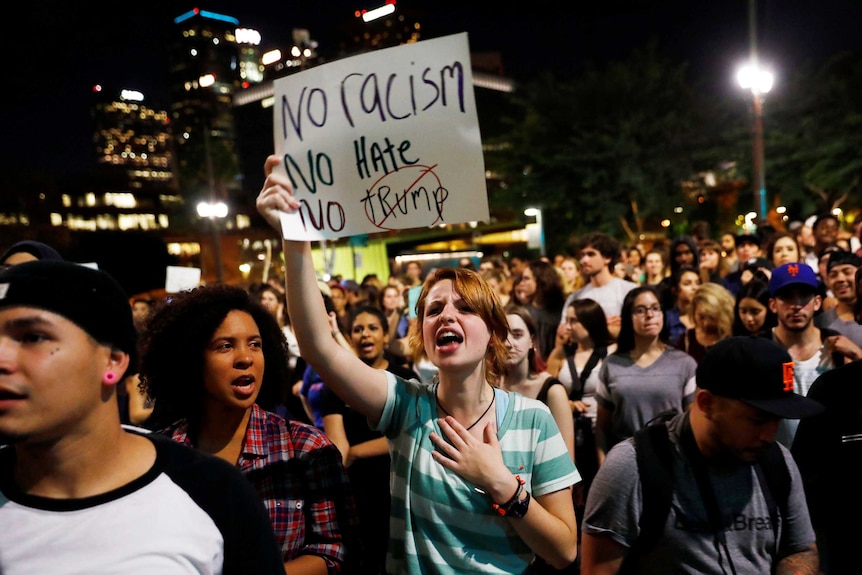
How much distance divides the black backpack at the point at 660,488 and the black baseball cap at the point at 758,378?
0.25m

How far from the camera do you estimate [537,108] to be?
77.6ft

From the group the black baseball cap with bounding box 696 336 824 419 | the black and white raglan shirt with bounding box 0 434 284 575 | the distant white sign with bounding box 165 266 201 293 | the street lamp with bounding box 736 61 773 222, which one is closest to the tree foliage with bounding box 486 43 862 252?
the street lamp with bounding box 736 61 773 222

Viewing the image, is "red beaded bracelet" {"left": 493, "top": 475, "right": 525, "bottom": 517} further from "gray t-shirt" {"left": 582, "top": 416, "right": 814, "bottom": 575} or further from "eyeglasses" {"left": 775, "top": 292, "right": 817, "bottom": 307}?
"eyeglasses" {"left": 775, "top": 292, "right": 817, "bottom": 307}

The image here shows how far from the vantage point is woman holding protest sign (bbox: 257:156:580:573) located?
7.02ft

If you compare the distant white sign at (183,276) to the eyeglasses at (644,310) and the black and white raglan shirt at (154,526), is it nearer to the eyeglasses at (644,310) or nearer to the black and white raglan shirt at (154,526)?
the eyeglasses at (644,310)

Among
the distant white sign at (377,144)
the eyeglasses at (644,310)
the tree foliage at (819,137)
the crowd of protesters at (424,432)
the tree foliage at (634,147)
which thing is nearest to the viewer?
the crowd of protesters at (424,432)

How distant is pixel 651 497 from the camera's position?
7.54 ft

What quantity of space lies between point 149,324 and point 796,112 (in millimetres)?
22170

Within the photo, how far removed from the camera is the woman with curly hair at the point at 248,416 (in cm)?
230

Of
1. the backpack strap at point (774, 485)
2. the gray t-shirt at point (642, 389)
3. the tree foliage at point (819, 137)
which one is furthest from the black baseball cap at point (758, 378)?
the tree foliage at point (819, 137)

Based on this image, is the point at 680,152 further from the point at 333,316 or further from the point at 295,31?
the point at 295,31

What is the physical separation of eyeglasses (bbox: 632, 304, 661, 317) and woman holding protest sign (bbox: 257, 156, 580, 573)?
2.42 metres

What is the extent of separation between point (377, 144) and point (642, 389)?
9.32 ft

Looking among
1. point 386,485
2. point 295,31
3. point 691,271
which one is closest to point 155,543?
point 386,485
